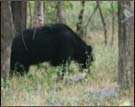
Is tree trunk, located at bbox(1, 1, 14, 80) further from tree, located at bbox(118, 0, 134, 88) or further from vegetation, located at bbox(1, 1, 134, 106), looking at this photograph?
tree, located at bbox(118, 0, 134, 88)

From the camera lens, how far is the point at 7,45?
8562 millimetres

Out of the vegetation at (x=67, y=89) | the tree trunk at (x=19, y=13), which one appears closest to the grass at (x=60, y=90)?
the vegetation at (x=67, y=89)

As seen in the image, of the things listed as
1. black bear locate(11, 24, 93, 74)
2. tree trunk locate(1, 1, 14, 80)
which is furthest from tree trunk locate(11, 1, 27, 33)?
tree trunk locate(1, 1, 14, 80)

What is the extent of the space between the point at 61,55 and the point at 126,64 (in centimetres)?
315

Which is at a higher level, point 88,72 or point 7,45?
point 7,45

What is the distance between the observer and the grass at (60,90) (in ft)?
22.0

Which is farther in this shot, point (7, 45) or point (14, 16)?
point (14, 16)

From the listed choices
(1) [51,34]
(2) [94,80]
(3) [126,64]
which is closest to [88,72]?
(2) [94,80]

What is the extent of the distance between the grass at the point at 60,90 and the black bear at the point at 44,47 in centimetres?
27

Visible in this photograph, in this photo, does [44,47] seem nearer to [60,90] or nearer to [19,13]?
[19,13]

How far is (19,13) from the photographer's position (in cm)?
1021

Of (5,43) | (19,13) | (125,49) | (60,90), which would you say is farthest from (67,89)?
(19,13)

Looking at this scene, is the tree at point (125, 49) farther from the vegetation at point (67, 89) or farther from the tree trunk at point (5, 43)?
the tree trunk at point (5, 43)

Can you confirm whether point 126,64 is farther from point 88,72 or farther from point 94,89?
point 88,72
